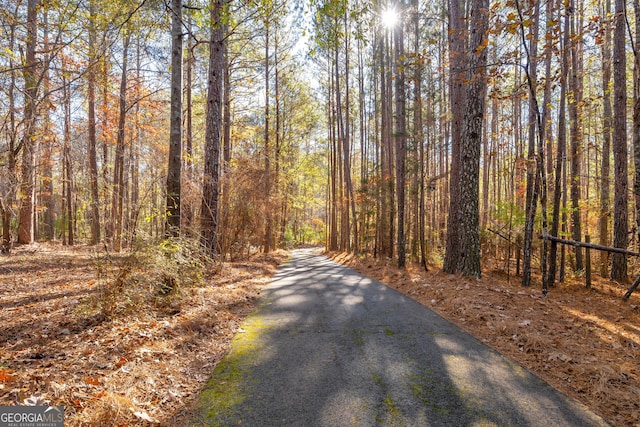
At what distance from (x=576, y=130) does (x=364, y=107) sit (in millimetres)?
14096

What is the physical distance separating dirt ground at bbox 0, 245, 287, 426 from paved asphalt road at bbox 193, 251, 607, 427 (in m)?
0.37

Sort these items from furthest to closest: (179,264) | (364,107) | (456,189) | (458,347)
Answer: (364,107) → (456,189) → (179,264) → (458,347)

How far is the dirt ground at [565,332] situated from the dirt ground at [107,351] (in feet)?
12.8

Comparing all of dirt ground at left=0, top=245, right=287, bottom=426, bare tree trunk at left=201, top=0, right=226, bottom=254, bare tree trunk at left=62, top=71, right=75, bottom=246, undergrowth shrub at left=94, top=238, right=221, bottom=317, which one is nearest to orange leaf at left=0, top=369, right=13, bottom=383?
dirt ground at left=0, top=245, right=287, bottom=426

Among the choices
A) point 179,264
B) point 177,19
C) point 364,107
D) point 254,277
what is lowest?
point 254,277

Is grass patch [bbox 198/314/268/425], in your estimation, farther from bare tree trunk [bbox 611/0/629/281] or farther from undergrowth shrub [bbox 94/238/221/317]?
bare tree trunk [bbox 611/0/629/281]

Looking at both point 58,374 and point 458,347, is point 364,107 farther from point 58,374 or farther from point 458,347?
point 58,374

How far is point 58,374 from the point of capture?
9.52 feet

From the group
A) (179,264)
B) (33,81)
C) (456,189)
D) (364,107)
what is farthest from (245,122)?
(179,264)

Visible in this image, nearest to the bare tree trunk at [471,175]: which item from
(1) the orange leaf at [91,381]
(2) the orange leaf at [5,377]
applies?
(1) the orange leaf at [91,381]

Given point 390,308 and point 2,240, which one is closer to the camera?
point 390,308

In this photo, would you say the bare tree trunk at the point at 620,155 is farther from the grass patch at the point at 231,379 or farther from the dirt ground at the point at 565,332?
the grass patch at the point at 231,379

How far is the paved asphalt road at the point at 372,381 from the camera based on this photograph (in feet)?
8.78

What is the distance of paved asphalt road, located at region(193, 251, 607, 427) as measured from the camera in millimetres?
2676
